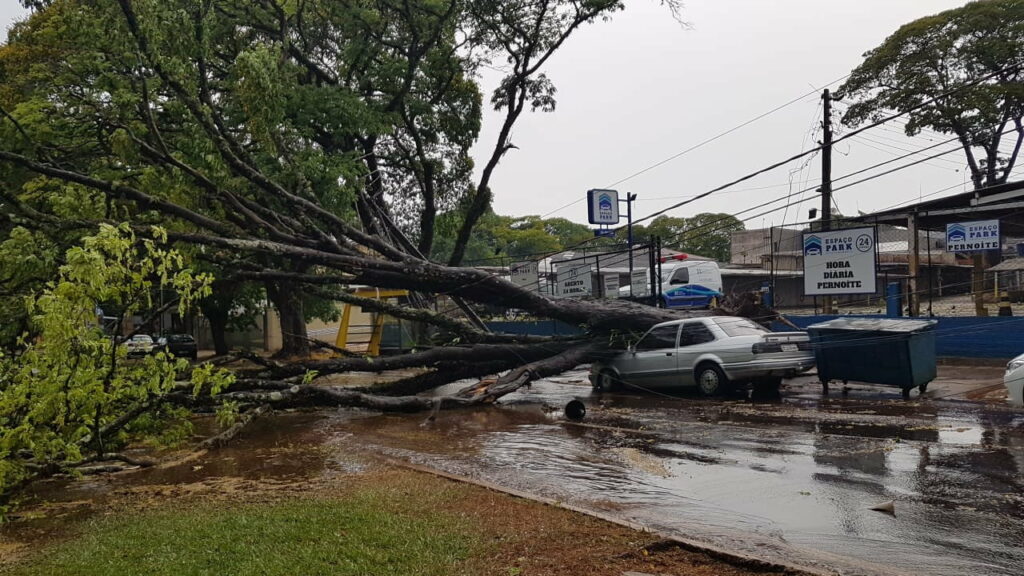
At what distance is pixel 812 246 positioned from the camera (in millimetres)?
18219

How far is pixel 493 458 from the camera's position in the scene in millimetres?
9766

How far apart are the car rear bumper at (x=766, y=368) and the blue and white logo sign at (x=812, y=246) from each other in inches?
181

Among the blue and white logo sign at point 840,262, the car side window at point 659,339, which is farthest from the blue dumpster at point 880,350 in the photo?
the blue and white logo sign at point 840,262

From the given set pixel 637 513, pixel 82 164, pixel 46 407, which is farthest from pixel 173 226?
pixel 637 513

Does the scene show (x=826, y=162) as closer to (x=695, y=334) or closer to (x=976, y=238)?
(x=976, y=238)

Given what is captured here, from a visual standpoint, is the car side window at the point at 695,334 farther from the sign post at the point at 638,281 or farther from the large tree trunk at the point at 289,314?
the large tree trunk at the point at 289,314

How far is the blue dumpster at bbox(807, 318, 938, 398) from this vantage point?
527 inches

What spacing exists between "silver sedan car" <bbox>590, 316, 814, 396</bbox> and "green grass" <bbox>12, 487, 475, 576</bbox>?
9.35m

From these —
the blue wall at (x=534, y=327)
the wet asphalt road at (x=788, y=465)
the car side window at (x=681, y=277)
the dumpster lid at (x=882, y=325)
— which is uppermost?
the car side window at (x=681, y=277)

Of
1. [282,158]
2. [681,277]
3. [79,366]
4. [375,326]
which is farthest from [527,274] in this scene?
[79,366]

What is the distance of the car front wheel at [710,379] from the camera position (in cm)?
1469

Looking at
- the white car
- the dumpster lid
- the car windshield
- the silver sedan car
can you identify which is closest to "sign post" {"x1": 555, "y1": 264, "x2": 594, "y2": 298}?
the silver sedan car

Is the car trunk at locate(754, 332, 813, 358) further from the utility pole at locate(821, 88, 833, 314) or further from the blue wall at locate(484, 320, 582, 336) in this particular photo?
the blue wall at locate(484, 320, 582, 336)

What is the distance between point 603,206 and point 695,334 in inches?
399
